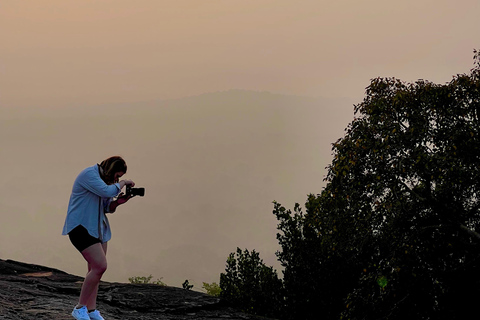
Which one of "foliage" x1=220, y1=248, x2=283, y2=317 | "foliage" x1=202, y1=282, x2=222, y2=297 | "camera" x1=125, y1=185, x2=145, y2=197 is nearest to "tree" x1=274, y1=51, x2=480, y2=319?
"foliage" x1=220, y1=248, x2=283, y2=317

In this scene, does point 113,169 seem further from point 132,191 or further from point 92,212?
point 92,212

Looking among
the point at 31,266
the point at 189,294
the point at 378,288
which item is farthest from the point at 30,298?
the point at 378,288

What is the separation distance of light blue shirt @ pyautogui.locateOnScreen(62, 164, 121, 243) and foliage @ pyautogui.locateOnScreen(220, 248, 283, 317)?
14878mm

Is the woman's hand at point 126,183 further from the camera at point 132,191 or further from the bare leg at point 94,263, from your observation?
the bare leg at point 94,263

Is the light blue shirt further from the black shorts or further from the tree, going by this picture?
the tree

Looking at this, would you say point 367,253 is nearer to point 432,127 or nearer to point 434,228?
point 434,228

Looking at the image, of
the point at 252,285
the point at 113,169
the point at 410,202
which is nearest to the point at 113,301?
the point at 113,169

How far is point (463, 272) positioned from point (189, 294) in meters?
8.72

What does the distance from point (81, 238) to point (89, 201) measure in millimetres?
481

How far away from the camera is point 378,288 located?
1644cm

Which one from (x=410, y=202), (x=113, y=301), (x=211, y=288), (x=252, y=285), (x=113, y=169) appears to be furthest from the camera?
(x=211, y=288)

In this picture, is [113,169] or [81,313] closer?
[113,169]

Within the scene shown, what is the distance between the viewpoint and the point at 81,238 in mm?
6543

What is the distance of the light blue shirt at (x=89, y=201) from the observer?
647cm
